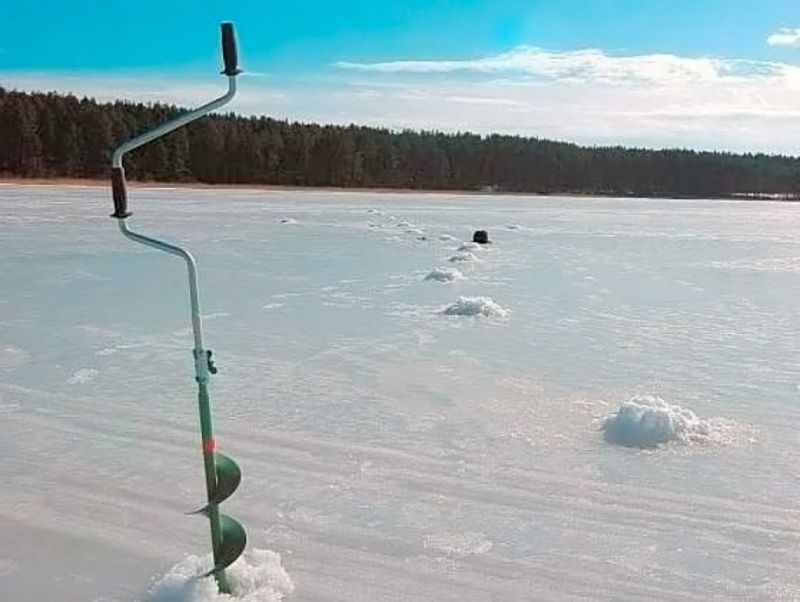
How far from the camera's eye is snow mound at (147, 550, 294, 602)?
3.02 m

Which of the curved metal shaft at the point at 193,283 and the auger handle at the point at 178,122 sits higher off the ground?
the auger handle at the point at 178,122

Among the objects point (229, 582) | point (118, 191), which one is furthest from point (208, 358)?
point (229, 582)

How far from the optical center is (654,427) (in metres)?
4.91

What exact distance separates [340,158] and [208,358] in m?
81.0

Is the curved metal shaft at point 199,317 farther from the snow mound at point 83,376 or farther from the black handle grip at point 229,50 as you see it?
the snow mound at point 83,376

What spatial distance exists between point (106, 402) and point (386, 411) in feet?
5.65

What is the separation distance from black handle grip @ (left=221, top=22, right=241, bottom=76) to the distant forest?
42.6 metres

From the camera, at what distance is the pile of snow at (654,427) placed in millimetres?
4871

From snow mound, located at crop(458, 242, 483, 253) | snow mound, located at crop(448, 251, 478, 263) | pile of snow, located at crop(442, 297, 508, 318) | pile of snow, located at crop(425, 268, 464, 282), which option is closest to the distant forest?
snow mound, located at crop(458, 242, 483, 253)

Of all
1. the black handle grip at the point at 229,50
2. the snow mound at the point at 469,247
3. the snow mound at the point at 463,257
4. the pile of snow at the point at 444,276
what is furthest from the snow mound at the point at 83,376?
the snow mound at the point at 469,247

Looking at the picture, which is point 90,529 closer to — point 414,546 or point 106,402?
point 414,546

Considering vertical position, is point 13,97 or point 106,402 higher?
point 13,97

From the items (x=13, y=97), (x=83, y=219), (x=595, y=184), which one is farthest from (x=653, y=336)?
(x=595, y=184)

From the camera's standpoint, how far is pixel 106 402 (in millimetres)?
5605
